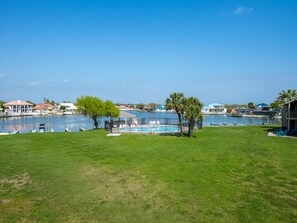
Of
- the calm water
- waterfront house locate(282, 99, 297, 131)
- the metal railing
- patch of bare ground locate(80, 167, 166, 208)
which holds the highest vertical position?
waterfront house locate(282, 99, 297, 131)

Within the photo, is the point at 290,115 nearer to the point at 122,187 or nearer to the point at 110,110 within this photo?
the point at 110,110

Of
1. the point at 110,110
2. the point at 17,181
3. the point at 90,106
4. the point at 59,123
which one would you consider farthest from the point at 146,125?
the point at 59,123

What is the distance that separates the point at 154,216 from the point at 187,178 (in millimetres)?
3863

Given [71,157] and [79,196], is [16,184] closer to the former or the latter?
[79,196]

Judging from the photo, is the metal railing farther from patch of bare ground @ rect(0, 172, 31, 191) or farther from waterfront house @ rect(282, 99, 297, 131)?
patch of bare ground @ rect(0, 172, 31, 191)

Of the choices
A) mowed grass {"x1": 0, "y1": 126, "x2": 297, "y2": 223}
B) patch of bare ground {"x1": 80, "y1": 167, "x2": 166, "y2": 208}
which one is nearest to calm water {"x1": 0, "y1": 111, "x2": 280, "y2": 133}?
mowed grass {"x1": 0, "y1": 126, "x2": 297, "y2": 223}

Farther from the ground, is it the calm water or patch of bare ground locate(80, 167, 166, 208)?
patch of bare ground locate(80, 167, 166, 208)

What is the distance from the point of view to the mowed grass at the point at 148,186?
7.02 meters

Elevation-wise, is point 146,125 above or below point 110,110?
below

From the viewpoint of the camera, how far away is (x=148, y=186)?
946cm

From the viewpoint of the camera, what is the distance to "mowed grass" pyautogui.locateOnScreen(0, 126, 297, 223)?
7023 millimetres

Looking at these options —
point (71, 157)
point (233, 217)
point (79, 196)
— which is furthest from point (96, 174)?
point (233, 217)

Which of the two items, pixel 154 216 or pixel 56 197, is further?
pixel 56 197

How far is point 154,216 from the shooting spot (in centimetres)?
691
